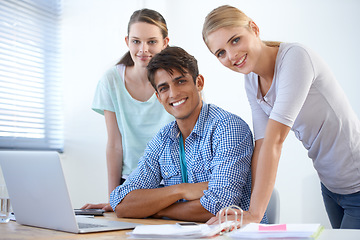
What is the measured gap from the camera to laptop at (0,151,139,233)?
1.03 meters

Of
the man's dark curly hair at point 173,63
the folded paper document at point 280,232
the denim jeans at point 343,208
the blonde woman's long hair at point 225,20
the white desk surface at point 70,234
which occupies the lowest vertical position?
the denim jeans at point 343,208

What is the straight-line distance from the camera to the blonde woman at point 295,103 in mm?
1245

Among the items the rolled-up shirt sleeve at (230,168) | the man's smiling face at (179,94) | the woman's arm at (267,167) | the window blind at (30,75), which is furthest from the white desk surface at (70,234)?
the window blind at (30,75)

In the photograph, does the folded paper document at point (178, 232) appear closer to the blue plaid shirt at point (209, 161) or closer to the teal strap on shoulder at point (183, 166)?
the blue plaid shirt at point (209, 161)

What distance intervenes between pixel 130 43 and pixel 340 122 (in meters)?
1.06

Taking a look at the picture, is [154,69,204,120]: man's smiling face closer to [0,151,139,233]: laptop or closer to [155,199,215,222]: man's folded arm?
[155,199,215,222]: man's folded arm

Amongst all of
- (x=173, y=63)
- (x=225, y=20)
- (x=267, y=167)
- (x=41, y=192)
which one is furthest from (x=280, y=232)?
(x=173, y=63)

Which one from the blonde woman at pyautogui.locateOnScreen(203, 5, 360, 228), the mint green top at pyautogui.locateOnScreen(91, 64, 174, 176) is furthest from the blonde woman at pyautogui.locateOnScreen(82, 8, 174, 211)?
the blonde woman at pyautogui.locateOnScreen(203, 5, 360, 228)

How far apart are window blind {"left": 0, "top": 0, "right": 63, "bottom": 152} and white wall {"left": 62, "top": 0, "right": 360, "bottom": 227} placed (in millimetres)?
95

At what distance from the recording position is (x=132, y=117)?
1.98m

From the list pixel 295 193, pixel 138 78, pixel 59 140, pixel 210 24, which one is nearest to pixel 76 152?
pixel 59 140

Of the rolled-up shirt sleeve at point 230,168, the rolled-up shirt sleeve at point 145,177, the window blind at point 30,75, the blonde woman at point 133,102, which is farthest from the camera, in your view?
the window blind at point 30,75

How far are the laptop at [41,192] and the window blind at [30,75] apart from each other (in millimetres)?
1626

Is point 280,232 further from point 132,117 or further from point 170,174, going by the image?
point 132,117
